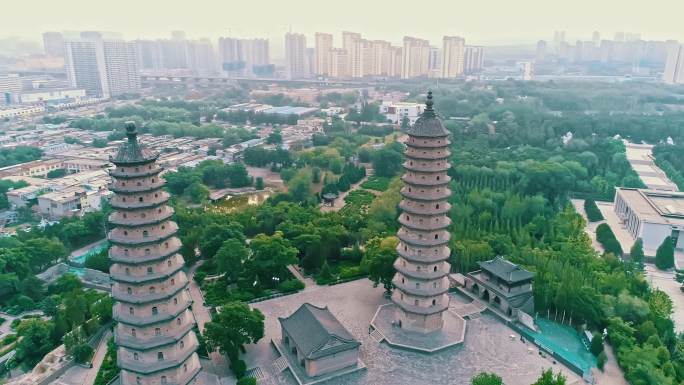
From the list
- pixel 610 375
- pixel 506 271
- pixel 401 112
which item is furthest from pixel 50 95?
pixel 610 375

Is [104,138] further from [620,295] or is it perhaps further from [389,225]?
[620,295]

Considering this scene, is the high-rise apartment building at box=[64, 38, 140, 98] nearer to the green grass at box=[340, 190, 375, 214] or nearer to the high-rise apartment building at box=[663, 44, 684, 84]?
the green grass at box=[340, 190, 375, 214]

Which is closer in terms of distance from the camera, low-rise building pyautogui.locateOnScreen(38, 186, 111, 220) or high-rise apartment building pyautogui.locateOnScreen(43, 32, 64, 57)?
low-rise building pyautogui.locateOnScreen(38, 186, 111, 220)

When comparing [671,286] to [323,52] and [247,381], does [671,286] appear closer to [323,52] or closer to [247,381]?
[247,381]

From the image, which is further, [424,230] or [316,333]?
[424,230]

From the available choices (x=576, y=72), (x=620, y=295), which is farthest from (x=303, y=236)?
(x=576, y=72)

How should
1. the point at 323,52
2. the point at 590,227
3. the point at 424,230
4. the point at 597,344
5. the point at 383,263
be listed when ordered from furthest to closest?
1. the point at 323,52
2. the point at 590,227
3. the point at 383,263
4. the point at 424,230
5. the point at 597,344

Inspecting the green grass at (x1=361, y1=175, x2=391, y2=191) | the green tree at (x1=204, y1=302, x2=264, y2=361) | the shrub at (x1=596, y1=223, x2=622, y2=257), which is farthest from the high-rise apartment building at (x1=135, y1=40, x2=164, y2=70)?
the green tree at (x1=204, y1=302, x2=264, y2=361)
